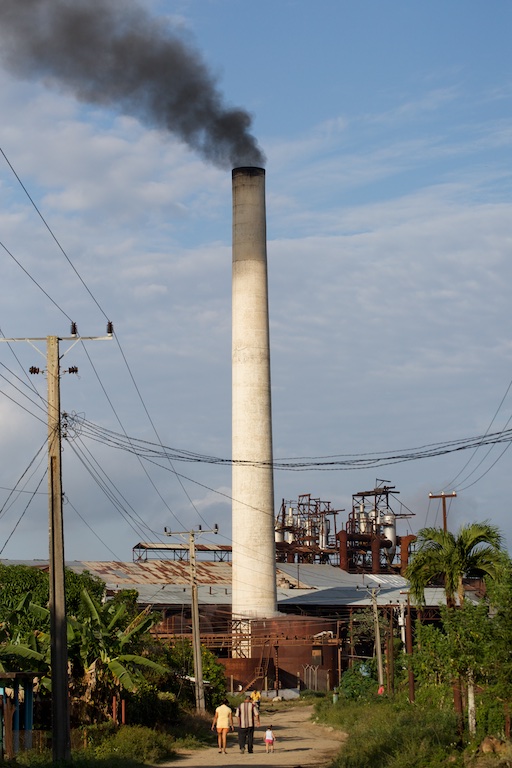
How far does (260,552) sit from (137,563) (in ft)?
71.9

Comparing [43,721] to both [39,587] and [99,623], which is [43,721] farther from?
[39,587]

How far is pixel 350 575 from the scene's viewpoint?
89.4 meters

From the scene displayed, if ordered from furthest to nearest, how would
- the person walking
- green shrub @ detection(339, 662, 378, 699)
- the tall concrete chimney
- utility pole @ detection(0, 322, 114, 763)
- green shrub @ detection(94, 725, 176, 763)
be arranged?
the tall concrete chimney
green shrub @ detection(339, 662, 378, 699)
the person walking
green shrub @ detection(94, 725, 176, 763)
utility pole @ detection(0, 322, 114, 763)

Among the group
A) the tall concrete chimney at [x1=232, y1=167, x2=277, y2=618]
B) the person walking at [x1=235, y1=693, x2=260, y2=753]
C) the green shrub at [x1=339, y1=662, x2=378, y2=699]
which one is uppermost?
the tall concrete chimney at [x1=232, y1=167, x2=277, y2=618]

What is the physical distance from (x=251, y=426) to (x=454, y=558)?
33926 millimetres

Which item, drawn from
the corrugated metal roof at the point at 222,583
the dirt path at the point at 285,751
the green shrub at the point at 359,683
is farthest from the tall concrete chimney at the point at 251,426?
the dirt path at the point at 285,751

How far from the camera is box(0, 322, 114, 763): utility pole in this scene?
2138cm

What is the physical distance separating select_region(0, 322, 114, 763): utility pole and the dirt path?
5.75 meters

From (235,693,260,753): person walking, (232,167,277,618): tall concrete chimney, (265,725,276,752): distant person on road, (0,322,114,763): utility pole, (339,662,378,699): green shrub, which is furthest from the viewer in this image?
(232,167,277,618): tall concrete chimney

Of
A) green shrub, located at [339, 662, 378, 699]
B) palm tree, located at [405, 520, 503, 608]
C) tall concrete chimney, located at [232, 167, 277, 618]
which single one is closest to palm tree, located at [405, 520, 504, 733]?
palm tree, located at [405, 520, 503, 608]

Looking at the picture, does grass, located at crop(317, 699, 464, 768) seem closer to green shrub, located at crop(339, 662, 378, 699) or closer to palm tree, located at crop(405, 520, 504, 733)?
palm tree, located at crop(405, 520, 504, 733)

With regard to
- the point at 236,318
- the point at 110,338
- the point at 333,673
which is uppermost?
the point at 236,318

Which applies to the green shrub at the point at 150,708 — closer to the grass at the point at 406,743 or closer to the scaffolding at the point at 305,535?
the grass at the point at 406,743

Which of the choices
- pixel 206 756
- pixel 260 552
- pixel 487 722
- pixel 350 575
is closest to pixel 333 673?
pixel 260 552
